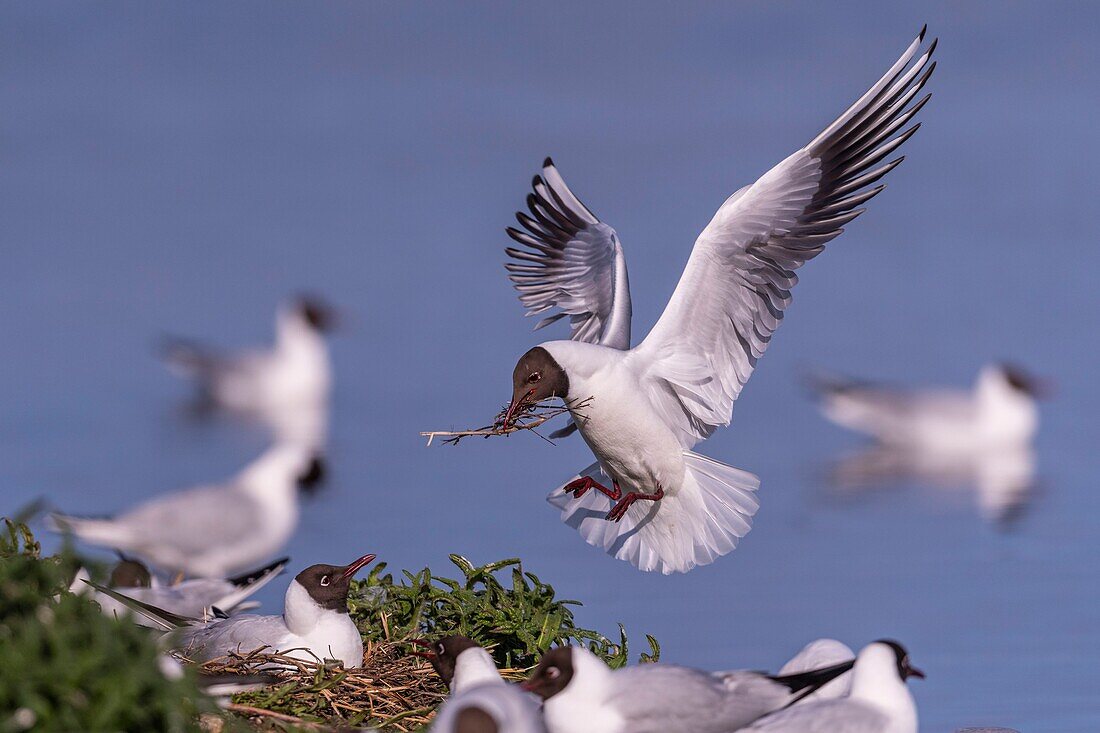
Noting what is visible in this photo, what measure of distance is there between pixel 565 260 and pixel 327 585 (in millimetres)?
3038

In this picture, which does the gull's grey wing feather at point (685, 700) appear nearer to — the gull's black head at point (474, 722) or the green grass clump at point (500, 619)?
the gull's black head at point (474, 722)

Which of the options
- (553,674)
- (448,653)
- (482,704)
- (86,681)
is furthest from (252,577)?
(86,681)

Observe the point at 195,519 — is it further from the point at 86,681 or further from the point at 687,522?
the point at 86,681

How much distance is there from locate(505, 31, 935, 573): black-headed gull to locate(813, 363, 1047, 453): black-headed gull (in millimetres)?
5149

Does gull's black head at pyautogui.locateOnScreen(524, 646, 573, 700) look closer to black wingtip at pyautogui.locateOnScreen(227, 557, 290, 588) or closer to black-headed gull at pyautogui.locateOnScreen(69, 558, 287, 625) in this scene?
black-headed gull at pyautogui.locateOnScreen(69, 558, 287, 625)

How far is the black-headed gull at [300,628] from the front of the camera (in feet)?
18.0

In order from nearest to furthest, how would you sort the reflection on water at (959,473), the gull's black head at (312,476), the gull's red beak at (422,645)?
the gull's red beak at (422,645) < the reflection on water at (959,473) < the gull's black head at (312,476)

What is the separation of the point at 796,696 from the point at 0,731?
2.36 m

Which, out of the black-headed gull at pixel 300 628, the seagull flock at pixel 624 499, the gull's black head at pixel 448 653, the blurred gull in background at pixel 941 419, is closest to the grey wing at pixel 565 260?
the seagull flock at pixel 624 499

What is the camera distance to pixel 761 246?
6785mm

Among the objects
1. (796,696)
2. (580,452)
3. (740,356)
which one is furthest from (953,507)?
(796,696)

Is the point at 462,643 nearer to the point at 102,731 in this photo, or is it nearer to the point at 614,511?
the point at 102,731

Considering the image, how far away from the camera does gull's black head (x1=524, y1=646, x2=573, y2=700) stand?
4539mm

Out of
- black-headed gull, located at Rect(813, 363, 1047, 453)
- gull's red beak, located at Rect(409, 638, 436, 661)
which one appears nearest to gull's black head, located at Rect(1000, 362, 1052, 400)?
black-headed gull, located at Rect(813, 363, 1047, 453)
